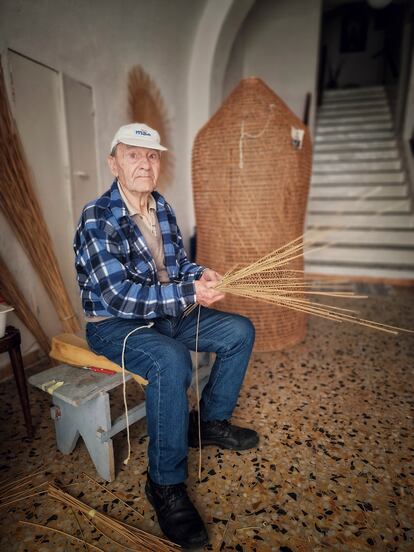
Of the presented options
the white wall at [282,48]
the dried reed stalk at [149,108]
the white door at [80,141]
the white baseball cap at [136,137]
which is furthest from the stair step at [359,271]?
the white baseball cap at [136,137]

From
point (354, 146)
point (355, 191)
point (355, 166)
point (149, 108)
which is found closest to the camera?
point (149, 108)

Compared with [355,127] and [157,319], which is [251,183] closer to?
[157,319]

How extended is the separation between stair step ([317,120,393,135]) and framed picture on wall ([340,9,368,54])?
4.73m

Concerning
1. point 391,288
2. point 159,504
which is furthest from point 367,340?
point 159,504

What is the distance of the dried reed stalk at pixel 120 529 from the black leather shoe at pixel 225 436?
1.41 ft

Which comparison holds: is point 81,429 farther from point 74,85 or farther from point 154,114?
point 154,114

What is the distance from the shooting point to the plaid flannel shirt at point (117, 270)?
117cm

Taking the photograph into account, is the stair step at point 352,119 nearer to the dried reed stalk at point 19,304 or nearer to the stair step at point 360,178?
the stair step at point 360,178

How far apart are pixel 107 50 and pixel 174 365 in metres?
2.54

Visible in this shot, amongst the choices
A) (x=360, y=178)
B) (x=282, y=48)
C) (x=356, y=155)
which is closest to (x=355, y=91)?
(x=282, y=48)

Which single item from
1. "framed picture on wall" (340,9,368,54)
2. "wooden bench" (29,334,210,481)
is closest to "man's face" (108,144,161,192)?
"wooden bench" (29,334,210,481)

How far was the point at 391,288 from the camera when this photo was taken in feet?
13.0

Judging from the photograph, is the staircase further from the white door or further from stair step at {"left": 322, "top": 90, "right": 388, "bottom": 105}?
the white door

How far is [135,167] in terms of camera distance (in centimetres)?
131
